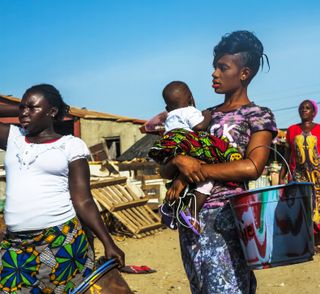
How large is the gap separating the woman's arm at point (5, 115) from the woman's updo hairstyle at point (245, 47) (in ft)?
3.99

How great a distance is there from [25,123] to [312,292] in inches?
139

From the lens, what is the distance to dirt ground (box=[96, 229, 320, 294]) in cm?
563

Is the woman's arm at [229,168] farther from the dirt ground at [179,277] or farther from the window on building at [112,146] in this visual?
the window on building at [112,146]

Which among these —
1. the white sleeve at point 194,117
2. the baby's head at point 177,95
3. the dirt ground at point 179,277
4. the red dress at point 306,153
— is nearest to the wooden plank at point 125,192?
the dirt ground at point 179,277

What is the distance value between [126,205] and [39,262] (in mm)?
7290

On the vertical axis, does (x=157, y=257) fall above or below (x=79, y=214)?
below

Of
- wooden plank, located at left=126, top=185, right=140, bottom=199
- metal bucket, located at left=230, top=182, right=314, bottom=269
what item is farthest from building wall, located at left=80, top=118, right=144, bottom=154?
metal bucket, located at left=230, top=182, right=314, bottom=269

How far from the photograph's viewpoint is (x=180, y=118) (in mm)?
3373

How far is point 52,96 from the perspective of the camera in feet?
10.2

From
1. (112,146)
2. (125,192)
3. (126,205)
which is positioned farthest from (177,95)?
(112,146)

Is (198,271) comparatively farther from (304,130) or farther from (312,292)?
(304,130)

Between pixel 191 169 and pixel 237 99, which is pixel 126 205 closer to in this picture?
pixel 237 99

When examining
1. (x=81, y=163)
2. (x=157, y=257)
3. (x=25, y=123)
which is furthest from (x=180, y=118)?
(x=157, y=257)

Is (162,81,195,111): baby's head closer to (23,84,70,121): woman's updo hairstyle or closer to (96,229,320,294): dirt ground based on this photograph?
(23,84,70,121): woman's updo hairstyle
